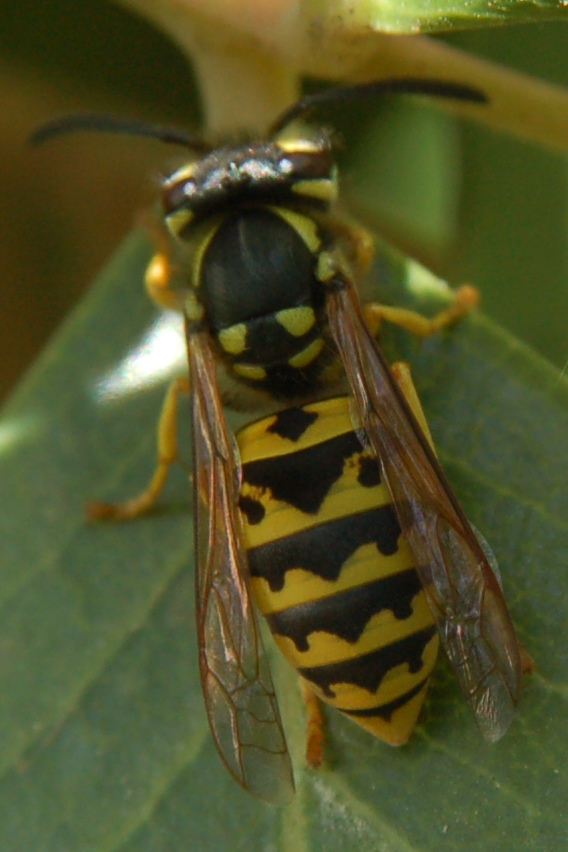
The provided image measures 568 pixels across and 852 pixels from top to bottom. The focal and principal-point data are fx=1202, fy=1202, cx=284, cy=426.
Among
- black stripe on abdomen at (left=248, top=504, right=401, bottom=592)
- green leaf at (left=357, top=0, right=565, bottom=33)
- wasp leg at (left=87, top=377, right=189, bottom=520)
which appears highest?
green leaf at (left=357, top=0, right=565, bottom=33)

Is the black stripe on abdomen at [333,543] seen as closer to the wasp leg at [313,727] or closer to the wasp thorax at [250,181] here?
the wasp leg at [313,727]

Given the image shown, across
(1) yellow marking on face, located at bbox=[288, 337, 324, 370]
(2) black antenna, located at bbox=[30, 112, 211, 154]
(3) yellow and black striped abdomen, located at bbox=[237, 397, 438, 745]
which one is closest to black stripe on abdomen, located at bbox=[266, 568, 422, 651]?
(3) yellow and black striped abdomen, located at bbox=[237, 397, 438, 745]

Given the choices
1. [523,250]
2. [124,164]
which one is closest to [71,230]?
[124,164]

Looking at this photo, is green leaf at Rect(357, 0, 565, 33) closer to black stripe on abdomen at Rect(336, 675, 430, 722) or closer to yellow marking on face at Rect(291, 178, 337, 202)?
yellow marking on face at Rect(291, 178, 337, 202)

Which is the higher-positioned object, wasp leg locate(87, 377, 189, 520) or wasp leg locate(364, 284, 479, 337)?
wasp leg locate(364, 284, 479, 337)

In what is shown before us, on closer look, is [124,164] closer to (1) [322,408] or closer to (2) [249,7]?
(2) [249,7]
